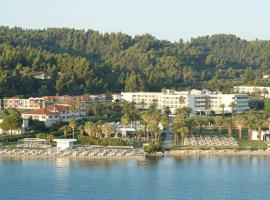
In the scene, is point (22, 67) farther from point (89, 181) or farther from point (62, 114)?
point (89, 181)

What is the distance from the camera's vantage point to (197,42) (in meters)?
105

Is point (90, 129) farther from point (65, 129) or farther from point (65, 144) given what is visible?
point (65, 144)

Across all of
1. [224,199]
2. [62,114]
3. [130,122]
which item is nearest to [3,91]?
[62,114]

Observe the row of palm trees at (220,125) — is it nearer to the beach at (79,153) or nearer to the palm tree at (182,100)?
the beach at (79,153)

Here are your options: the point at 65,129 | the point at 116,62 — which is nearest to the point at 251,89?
the point at 116,62

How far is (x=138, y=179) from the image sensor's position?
1188 inches

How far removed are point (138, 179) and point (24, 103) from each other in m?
24.5

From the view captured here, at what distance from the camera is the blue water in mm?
27375

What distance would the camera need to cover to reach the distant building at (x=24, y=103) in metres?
52.7

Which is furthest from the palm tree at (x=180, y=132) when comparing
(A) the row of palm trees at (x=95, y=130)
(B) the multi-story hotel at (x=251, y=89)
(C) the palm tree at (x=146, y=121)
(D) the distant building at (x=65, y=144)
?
(B) the multi-story hotel at (x=251, y=89)

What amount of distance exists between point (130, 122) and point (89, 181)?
50.3ft

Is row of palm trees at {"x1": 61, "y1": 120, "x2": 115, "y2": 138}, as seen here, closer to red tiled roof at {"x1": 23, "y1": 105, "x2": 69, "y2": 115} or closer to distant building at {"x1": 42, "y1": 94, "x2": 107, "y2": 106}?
red tiled roof at {"x1": 23, "y1": 105, "x2": 69, "y2": 115}

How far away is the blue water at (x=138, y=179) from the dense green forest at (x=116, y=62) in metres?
23.4

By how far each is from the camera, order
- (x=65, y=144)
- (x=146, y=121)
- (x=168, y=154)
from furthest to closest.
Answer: (x=146, y=121)
(x=65, y=144)
(x=168, y=154)
